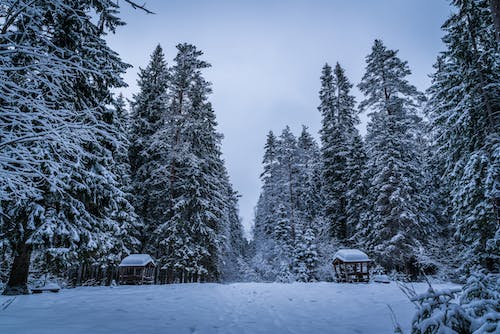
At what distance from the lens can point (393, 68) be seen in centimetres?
2219

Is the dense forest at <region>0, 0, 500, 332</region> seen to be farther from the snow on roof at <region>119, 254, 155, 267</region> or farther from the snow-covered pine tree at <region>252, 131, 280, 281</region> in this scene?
the snow on roof at <region>119, 254, 155, 267</region>

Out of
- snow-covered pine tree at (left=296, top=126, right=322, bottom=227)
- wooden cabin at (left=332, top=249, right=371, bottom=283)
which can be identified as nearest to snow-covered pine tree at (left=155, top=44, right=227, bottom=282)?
wooden cabin at (left=332, top=249, right=371, bottom=283)

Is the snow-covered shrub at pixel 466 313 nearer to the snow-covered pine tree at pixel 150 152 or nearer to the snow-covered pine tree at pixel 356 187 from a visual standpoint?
the snow-covered pine tree at pixel 150 152

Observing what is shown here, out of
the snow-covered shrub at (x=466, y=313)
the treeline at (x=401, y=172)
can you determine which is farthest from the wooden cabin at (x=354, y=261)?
the snow-covered shrub at (x=466, y=313)

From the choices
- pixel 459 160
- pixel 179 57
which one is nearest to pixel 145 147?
pixel 179 57

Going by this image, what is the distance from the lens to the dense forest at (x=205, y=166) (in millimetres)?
4211

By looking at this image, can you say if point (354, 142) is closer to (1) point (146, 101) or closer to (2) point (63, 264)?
(1) point (146, 101)

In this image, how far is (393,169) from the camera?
19.1 metres

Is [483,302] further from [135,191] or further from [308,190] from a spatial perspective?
[308,190]

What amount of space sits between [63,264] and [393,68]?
2476cm

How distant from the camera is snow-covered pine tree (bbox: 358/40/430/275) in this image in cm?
1836

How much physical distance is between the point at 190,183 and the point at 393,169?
14.2 metres

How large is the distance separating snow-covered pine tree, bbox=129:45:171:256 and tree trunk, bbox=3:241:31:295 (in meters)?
9.88

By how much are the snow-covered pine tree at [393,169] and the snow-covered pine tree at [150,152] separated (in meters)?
15.1
